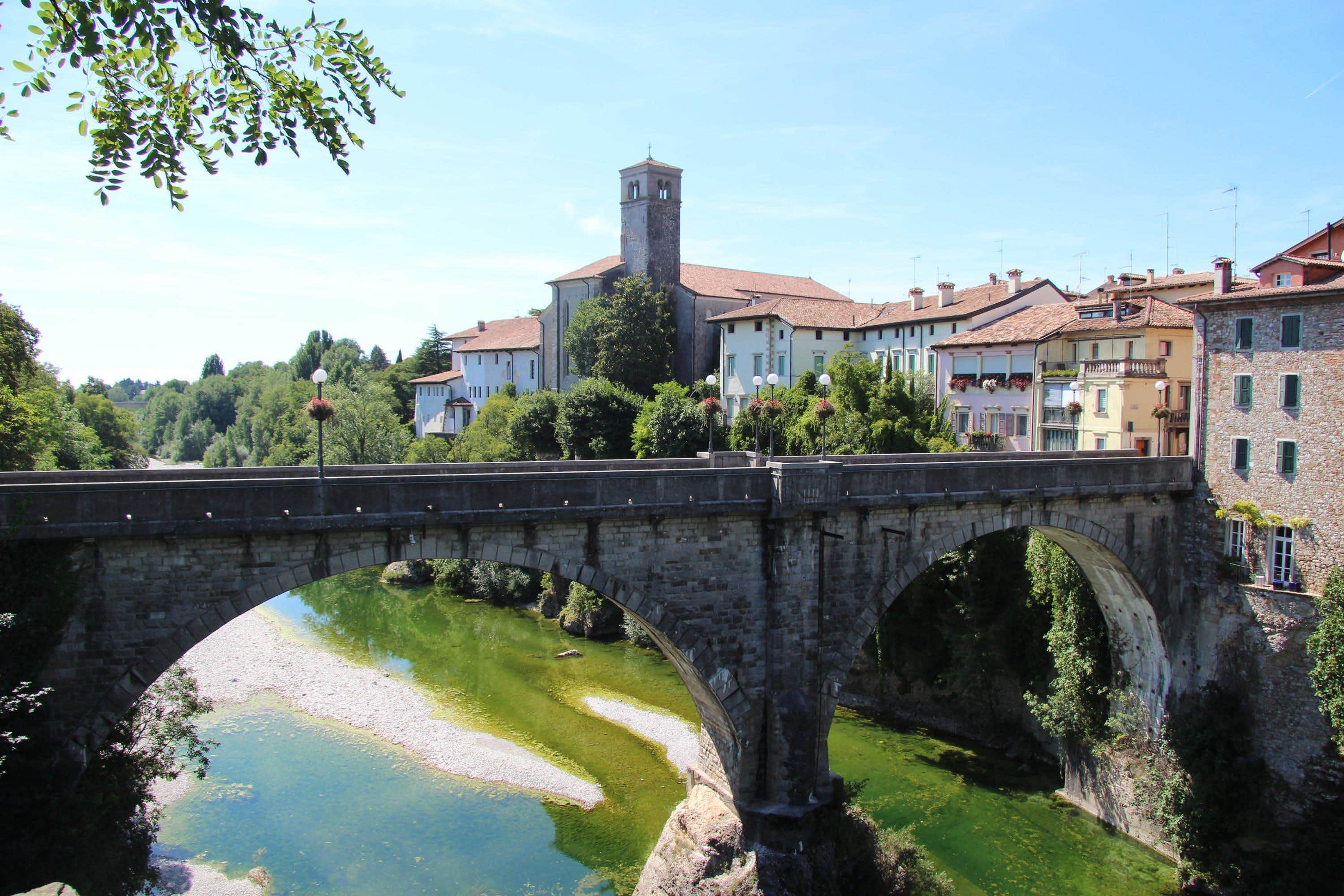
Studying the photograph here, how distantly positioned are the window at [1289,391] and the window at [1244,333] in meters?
1.10

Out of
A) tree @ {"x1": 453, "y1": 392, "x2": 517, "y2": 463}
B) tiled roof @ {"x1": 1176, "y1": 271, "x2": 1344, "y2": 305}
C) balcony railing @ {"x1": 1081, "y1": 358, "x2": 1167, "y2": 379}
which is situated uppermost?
tiled roof @ {"x1": 1176, "y1": 271, "x2": 1344, "y2": 305}

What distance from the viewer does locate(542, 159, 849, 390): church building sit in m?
54.8

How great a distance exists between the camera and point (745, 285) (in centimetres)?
5819

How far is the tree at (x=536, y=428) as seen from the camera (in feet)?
171

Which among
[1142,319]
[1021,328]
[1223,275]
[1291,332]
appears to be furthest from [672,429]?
[1291,332]

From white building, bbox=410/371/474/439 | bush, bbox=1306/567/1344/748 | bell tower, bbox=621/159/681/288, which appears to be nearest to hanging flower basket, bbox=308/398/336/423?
bush, bbox=1306/567/1344/748

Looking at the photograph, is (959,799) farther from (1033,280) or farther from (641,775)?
(1033,280)

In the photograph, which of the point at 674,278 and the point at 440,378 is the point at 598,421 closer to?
the point at 674,278

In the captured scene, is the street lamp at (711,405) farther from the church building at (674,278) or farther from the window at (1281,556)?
the church building at (674,278)

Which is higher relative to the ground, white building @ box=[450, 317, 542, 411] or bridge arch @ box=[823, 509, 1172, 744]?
white building @ box=[450, 317, 542, 411]

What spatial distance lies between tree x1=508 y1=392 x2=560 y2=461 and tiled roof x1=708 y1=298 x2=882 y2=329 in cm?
1108

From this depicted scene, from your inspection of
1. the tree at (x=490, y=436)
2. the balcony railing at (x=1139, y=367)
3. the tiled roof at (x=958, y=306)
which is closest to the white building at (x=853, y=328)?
the tiled roof at (x=958, y=306)

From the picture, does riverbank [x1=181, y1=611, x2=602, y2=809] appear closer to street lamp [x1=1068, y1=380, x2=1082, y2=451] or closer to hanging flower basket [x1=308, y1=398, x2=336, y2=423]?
hanging flower basket [x1=308, y1=398, x2=336, y2=423]

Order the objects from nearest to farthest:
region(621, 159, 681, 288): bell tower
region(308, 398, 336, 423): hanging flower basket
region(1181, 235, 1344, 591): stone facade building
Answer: region(308, 398, 336, 423): hanging flower basket < region(1181, 235, 1344, 591): stone facade building < region(621, 159, 681, 288): bell tower
